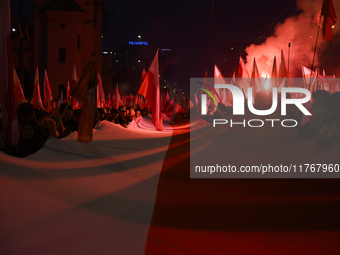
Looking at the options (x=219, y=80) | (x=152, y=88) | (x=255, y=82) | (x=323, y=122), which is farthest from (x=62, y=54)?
(x=323, y=122)

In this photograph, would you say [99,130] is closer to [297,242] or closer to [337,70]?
[297,242]

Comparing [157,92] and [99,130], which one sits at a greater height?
[157,92]

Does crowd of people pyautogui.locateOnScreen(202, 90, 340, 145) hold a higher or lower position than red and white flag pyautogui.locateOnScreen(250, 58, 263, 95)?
lower

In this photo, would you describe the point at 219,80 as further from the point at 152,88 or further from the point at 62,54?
the point at 62,54

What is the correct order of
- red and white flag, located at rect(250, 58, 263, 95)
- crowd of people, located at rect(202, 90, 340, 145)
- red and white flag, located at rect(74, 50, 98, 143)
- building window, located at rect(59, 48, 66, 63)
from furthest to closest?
building window, located at rect(59, 48, 66, 63) < red and white flag, located at rect(250, 58, 263, 95) < red and white flag, located at rect(74, 50, 98, 143) < crowd of people, located at rect(202, 90, 340, 145)

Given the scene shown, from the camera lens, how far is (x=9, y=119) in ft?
20.6

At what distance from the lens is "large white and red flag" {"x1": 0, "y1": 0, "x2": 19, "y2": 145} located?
6254 millimetres

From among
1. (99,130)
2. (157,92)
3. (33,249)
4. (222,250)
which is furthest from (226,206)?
(157,92)

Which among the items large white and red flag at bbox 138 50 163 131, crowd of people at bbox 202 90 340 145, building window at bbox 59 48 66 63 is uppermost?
building window at bbox 59 48 66 63

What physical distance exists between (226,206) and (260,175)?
1600mm

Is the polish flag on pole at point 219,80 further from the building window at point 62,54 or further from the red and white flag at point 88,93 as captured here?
the building window at point 62,54

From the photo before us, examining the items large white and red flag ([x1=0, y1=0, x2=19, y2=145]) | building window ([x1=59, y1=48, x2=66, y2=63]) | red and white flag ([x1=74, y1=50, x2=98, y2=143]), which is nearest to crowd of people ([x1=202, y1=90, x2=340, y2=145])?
red and white flag ([x1=74, y1=50, x2=98, y2=143])

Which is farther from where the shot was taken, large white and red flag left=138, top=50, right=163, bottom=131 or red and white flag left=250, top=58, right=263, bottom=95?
red and white flag left=250, top=58, right=263, bottom=95

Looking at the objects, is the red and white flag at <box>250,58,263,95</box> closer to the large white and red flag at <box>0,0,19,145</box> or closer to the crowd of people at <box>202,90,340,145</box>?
the crowd of people at <box>202,90,340,145</box>
